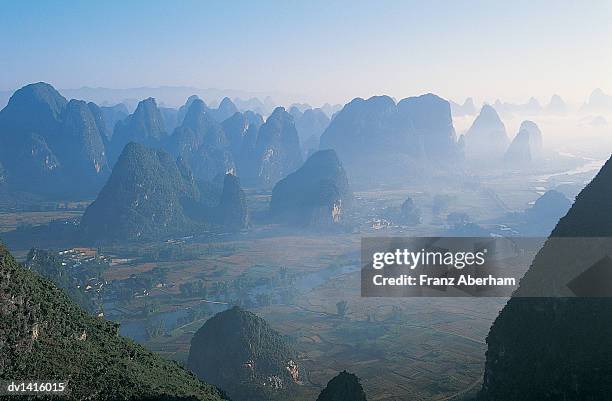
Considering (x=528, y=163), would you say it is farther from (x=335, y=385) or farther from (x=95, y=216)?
(x=335, y=385)

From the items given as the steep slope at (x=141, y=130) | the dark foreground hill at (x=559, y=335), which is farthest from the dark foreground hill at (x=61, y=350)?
the steep slope at (x=141, y=130)

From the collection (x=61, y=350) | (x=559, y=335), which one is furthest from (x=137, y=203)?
(x=559, y=335)

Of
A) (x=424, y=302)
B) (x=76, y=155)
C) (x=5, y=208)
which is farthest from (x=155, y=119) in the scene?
(x=424, y=302)

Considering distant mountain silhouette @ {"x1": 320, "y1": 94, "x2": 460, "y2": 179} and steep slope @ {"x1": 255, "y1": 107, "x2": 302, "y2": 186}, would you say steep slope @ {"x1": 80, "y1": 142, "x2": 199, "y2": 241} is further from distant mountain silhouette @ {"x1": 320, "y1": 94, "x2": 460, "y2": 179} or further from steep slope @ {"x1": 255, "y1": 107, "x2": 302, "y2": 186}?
distant mountain silhouette @ {"x1": 320, "y1": 94, "x2": 460, "y2": 179}

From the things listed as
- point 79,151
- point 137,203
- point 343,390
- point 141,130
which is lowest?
point 343,390

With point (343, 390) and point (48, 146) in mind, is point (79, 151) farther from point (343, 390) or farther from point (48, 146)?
point (343, 390)

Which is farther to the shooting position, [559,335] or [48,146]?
[48,146]

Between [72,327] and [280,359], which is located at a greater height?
[72,327]
